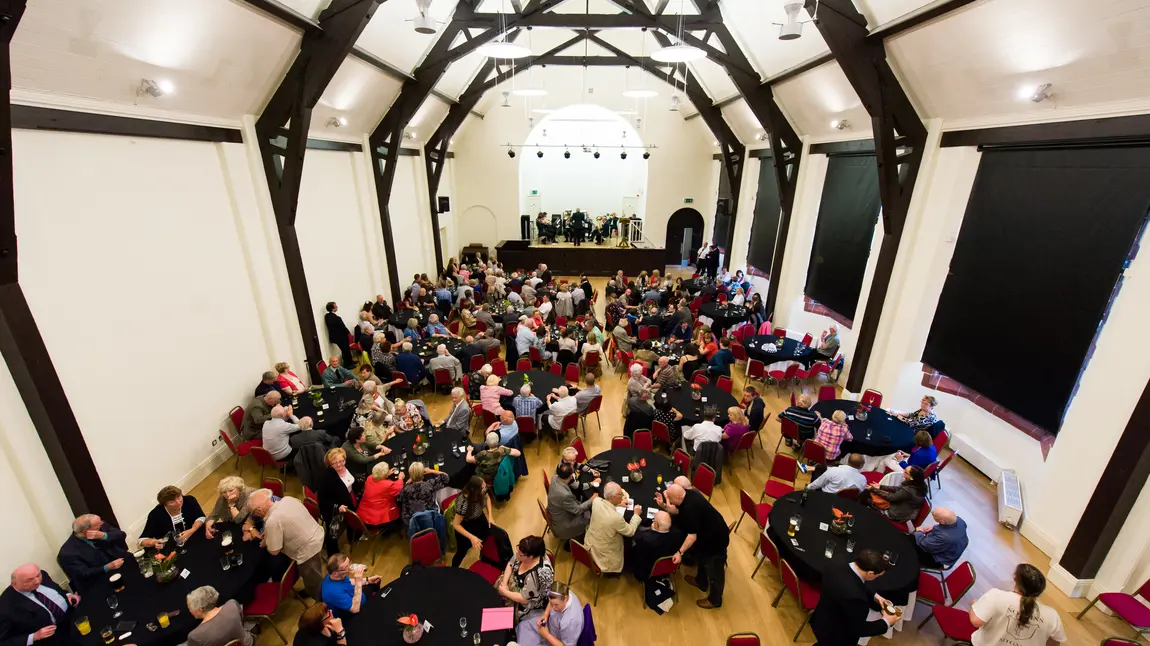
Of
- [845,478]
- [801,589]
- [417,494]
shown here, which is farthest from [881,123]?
[417,494]

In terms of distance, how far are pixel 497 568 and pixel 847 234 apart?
9839 millimetres

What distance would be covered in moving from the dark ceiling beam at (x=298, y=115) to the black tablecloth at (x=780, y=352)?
8692 mm

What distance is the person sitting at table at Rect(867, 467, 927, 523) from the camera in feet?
16.9

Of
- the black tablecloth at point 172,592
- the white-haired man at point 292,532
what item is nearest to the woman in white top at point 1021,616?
the white-haired man at point 292,532

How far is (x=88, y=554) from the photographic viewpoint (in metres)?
4.32

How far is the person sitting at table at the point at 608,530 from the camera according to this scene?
188 inches

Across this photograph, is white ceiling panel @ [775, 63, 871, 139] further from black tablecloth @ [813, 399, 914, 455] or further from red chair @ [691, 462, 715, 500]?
red chair @ [691, 462, 715, 500]

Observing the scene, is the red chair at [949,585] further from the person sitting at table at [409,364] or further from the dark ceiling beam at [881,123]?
the person sitting at table at [409,364]

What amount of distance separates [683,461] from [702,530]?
1219 mm

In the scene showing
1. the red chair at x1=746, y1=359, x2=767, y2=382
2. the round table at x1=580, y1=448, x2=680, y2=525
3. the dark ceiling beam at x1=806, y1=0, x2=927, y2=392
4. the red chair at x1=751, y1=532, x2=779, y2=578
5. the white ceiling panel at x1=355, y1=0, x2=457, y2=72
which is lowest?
the red chair at x1=751, y1=532, x2=779, y2=578

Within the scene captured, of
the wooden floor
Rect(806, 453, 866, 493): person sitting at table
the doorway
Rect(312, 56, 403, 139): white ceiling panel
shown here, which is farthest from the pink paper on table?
the doorway

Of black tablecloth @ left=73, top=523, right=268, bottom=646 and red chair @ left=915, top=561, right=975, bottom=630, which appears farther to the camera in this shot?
red chair @ left=915, top=561, right=975, bottom=630

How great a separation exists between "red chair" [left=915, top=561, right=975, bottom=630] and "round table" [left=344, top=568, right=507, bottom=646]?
3891 mm

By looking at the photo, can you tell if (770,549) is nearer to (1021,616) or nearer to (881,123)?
(1021,616)
